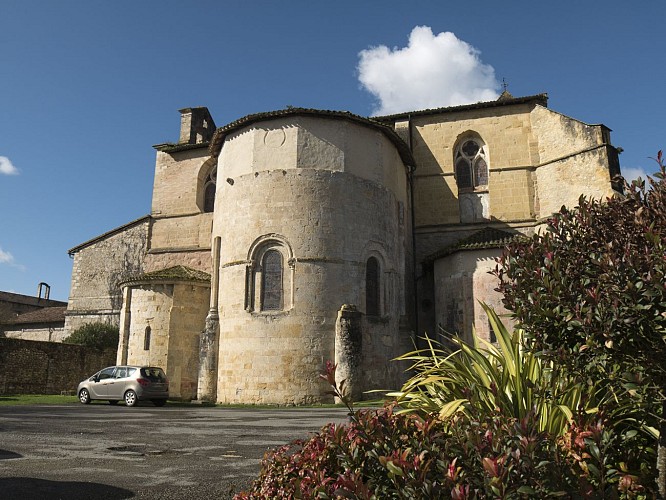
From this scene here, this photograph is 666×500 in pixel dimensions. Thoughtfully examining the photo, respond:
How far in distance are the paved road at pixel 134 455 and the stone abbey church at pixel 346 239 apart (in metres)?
5.91

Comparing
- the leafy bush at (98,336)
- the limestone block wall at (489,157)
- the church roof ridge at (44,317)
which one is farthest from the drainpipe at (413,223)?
the church roof ridge at (44,317)

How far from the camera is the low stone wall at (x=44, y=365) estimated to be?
24.4 meters

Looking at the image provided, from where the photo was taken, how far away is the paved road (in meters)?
5.20

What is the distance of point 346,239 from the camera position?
19172 millimetres

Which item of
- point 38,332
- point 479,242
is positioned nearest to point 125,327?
point 479,242

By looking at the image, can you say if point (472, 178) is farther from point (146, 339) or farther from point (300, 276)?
point (146, 339)

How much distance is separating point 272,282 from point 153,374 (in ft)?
17.4

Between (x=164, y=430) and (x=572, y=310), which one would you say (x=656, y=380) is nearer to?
(x=572, y=310)

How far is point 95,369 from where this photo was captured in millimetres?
28047

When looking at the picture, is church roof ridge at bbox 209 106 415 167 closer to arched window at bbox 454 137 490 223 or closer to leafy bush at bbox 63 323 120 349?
arched window at bbox 454 137 490 223

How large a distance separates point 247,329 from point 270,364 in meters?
1.55

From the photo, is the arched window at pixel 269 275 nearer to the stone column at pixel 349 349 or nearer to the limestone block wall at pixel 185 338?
the stone column at pixel 349 349

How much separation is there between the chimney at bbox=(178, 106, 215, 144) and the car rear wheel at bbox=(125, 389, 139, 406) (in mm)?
16405

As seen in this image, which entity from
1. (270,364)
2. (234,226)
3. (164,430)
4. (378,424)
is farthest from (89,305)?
(378,424)
